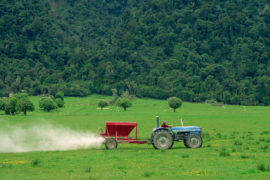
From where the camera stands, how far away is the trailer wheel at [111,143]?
2612 centimetres

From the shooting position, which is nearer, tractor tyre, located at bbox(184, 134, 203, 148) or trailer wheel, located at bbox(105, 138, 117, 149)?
tractor tyre, located at bbox(184, 134, 203, 148)

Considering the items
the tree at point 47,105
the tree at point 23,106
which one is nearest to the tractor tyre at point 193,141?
the tree at point 23,106

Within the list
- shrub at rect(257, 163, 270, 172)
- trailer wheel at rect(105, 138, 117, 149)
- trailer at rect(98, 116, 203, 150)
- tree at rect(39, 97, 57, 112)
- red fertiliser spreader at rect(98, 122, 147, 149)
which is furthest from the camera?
tree at rect(39, 97, 57, 112)

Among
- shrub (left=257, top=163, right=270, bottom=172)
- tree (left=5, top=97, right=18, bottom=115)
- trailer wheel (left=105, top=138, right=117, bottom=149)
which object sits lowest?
shrub (left=257, top=163, right=270, bottom=172)

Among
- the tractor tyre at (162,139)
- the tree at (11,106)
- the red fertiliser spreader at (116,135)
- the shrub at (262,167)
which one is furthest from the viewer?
the tree at (11,106)

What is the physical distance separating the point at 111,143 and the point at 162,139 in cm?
332

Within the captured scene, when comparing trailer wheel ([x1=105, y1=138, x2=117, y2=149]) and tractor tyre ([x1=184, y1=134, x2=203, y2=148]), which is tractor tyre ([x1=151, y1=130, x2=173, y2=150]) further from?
trailer wheel ([x1=105, y1=138, x2=117, y2=149])

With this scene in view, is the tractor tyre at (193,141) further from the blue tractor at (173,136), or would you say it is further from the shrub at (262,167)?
the shrub at (262,167)

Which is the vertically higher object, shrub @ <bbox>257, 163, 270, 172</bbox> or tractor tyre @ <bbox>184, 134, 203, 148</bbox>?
tractor tyre @ <bbox>184, 134, 203, 148</bbox>

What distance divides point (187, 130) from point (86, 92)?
14271cm

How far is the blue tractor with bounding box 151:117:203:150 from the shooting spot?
25.0 m

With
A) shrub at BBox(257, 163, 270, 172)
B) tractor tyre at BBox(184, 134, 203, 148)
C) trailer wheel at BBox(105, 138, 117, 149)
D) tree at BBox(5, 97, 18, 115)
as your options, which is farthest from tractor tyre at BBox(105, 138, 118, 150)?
tree at BBox(5, 97, 18, 115)

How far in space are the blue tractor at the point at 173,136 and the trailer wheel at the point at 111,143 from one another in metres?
2.60

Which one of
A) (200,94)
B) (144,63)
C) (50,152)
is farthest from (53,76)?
(50,152)
